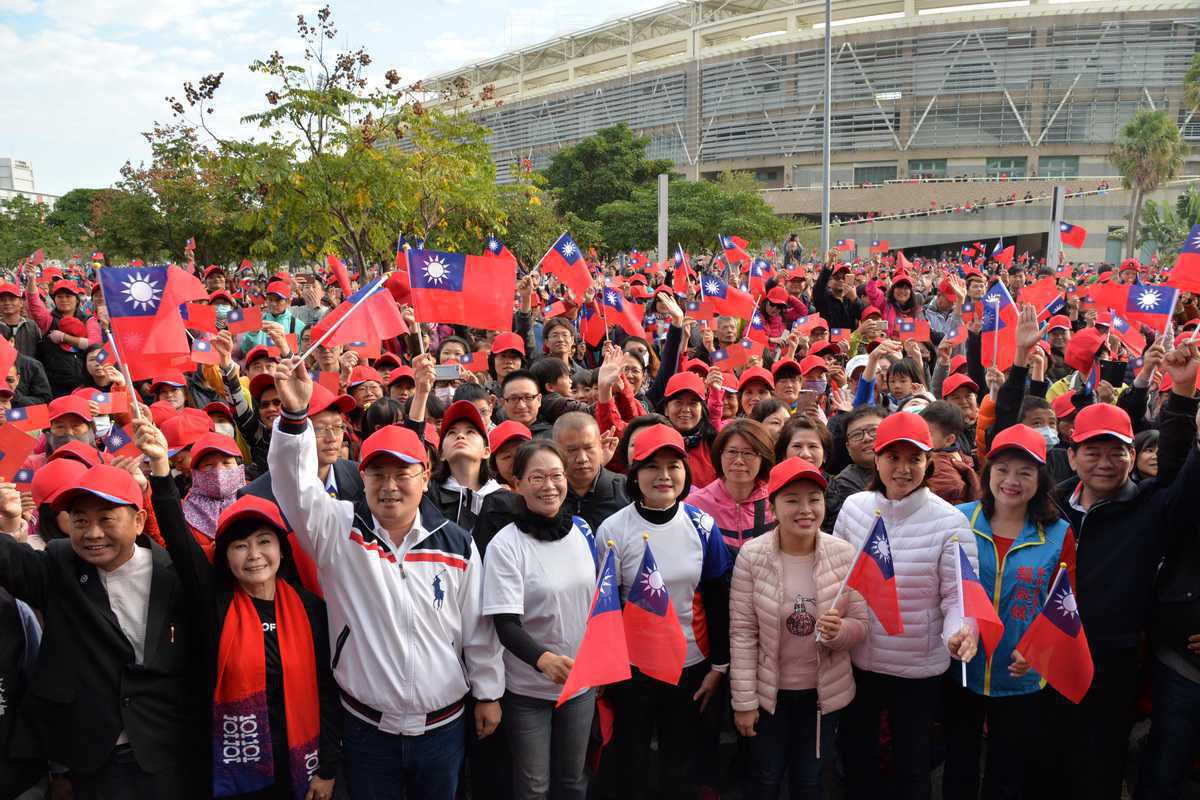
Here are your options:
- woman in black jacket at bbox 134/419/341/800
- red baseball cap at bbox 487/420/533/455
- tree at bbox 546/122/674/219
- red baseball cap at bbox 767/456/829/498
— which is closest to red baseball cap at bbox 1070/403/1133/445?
red baseball cap at bbox 767/456/829/498

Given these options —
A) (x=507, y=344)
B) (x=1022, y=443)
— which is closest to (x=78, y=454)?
(x=507, y=344)

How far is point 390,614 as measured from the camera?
291 cm

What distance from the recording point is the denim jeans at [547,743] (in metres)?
3.18

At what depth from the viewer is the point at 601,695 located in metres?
3.56

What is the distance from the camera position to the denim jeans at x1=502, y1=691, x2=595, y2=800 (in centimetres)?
318

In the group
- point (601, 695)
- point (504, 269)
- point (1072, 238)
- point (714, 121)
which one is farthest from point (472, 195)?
point (714, 121)

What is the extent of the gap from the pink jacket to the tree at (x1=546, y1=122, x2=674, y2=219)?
37.9 metres

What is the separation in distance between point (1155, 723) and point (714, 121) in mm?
62023

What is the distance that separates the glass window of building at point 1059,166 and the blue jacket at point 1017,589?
5961 cm

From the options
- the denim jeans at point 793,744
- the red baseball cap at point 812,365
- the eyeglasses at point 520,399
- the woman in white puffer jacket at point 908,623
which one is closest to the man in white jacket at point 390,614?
the denim jeans at point 793,744

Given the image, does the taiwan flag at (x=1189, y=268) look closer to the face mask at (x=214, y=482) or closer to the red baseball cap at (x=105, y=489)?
the face mask at (x=214, y=482)

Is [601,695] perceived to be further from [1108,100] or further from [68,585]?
[1108,100]

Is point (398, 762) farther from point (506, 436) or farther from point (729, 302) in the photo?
point (729, 302)

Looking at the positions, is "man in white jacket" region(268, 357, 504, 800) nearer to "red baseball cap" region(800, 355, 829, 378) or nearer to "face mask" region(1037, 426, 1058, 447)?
"face mask" region(1037, 426, 1058, 447)
